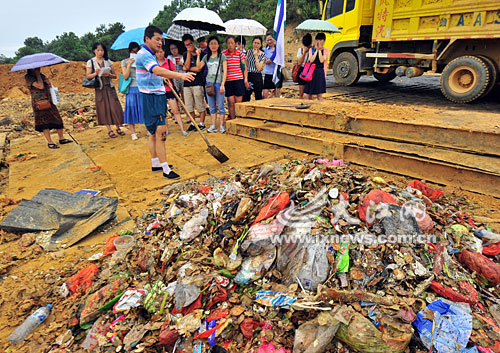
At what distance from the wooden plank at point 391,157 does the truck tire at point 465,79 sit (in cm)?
389

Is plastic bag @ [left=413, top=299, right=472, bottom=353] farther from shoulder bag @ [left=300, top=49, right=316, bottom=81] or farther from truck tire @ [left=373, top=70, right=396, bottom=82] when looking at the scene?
truck tire @ [left=373, top=70, right=396, bottom=82]

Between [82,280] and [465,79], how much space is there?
26.1 feet

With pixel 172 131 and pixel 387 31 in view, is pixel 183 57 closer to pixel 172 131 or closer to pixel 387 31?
pixel 172 131

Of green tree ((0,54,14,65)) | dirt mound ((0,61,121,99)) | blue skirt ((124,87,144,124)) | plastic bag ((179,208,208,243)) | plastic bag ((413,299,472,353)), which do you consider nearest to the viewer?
plastic bag ((413,299,472,353))

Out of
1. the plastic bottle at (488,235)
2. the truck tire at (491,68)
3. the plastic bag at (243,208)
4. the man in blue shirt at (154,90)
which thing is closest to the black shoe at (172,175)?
the man in blue shirt at (154,90)

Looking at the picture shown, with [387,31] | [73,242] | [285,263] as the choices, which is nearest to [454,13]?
[387,31]

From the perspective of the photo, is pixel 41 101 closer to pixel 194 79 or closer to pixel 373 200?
pixel 194 79

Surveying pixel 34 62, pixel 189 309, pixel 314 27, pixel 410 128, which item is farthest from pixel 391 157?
pixel 34 62

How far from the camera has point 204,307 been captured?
1850 millimetres

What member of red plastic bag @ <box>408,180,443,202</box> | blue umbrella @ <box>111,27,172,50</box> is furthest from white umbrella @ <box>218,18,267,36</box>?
red plastic bag @ <box>408,180,443,202</box>

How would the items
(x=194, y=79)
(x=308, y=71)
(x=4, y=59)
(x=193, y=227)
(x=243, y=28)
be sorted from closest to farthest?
(x=193, y=227) < (x=194, y=79) < (x=308, y=71) < (x=243, y=28) < (x=4, y=59)

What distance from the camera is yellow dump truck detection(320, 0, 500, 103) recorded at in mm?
5738

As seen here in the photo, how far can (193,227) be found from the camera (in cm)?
243

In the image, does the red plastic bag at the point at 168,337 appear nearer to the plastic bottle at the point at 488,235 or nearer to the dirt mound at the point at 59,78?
the plastic bottle at the point at 488,235
